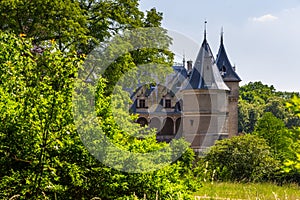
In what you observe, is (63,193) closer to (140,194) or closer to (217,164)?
(140,194)

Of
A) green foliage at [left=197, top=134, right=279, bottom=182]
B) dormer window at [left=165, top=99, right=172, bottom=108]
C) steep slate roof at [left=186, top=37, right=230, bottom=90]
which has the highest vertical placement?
steep slate roof at [left=186, top=37, right=230, bottom=90]

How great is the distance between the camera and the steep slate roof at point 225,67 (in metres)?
41.1

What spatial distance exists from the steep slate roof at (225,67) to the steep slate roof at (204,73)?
4.62 meters

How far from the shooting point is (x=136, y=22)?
64.7 ft

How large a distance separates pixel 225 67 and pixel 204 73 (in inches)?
212

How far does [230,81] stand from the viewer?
41656 millimetres

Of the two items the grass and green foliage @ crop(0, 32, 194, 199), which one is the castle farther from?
green foliage @ crop(0, 32, 194, 199)

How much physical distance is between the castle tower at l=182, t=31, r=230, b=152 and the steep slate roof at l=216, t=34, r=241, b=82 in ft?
14.7

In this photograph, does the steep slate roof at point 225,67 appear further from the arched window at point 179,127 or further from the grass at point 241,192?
the grass at point 241,192

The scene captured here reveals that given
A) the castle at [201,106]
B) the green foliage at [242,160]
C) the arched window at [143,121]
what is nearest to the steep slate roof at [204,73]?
the castle at [201,106]

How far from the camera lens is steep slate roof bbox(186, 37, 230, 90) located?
35969 millimetres

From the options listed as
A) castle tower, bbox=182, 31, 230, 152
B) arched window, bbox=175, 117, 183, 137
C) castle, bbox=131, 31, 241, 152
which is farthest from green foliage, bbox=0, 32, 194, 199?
arched window, bbox=175, 117, 183, 137

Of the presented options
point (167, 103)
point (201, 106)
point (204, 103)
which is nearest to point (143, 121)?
point (167, 103)

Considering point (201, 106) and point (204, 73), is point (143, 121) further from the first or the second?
point (204, 73)
